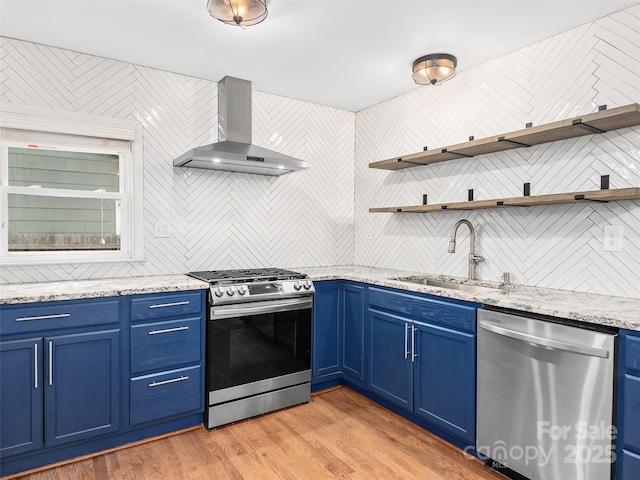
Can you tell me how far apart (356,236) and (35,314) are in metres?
2.80

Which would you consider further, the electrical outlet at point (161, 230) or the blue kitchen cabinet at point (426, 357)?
the electrical outlet at point (161, 230)

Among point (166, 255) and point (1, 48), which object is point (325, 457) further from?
point (1, 48)

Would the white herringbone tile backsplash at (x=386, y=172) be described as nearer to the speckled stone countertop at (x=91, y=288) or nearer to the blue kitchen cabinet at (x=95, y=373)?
the speckled stone countertop at (x=91, y=288)

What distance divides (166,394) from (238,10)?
2250 millimetres

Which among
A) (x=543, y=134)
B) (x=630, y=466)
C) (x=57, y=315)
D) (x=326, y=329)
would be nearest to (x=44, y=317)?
(x=57, y=315)

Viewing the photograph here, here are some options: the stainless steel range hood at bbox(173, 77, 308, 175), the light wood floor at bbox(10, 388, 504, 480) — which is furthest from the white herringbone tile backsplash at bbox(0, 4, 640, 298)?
the light wood floor at bbox(10, 388, 504, 480)

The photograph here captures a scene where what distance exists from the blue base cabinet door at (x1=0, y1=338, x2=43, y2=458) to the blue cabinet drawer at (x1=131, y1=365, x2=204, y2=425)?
0.48 meters

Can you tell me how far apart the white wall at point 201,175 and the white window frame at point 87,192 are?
55 millimetres

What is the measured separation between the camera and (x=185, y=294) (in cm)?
254

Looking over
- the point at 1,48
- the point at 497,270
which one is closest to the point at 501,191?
the point at 497,270

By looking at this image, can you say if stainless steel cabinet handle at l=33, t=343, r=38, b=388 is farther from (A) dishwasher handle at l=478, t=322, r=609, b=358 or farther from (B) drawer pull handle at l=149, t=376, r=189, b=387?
(A) dishwasher handle at l=478, t=322, r=609, b=358

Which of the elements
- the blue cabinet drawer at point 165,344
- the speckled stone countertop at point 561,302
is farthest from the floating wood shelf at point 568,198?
the blue cabinet drawer at point 165,344

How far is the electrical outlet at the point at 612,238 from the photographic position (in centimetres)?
221

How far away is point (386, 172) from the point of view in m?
3.74
